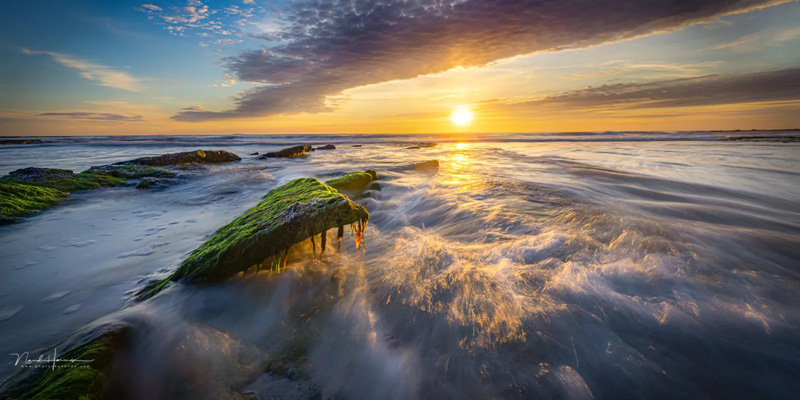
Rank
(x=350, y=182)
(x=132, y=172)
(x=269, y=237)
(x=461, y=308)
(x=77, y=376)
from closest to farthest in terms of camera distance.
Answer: (x=77, y=376)
(x=461, y=308)
(x=269, y=237)
(x=350, y=182)
(x=132, y=172)

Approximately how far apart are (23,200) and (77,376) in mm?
7548

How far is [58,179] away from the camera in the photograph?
25.3 ft

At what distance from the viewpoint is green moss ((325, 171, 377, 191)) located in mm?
7910

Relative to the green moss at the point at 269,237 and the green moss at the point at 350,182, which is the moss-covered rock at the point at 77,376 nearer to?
the green moss at the point at 269,237

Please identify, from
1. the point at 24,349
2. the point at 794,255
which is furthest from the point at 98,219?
the point at 794,255

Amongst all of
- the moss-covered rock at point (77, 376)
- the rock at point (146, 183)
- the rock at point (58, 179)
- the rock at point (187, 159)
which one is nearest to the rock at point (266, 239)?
the moss-covered rock at point (77, 376)

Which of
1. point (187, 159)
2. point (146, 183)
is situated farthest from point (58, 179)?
point (187, 159)

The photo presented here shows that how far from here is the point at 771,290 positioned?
276 centimetres

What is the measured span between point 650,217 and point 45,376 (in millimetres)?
7575

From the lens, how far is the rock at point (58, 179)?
23.8 ft

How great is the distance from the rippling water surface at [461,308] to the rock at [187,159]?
9389 mm

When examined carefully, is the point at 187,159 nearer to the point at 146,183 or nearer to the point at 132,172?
the point at 132,172

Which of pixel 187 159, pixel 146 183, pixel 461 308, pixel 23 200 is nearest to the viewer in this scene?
pixel 461 308

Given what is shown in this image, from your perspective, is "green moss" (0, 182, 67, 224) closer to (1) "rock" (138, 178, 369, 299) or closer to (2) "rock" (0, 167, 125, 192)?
(2) "rock" (0, 167, 125, 192)
